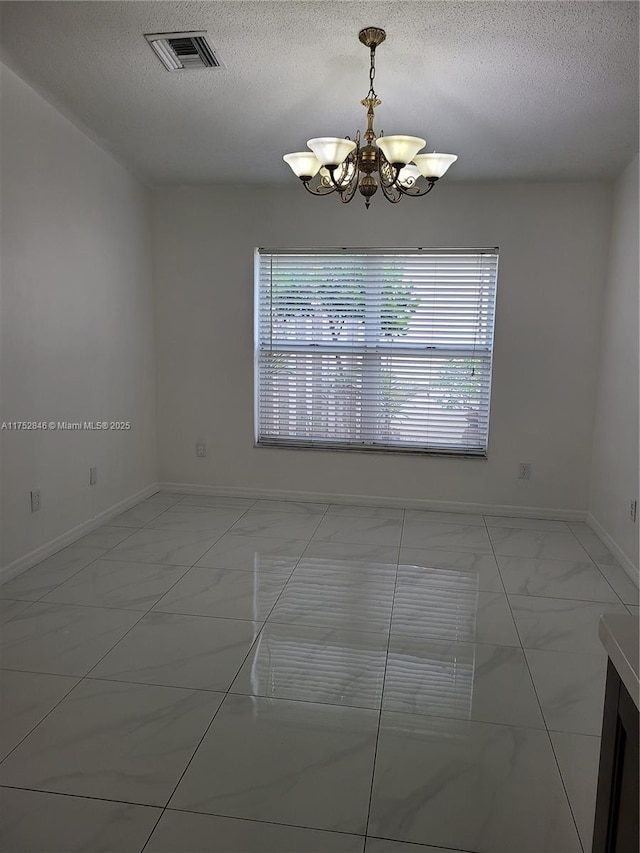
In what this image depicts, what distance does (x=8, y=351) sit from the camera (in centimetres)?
315

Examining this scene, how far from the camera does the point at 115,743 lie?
1.97 metres

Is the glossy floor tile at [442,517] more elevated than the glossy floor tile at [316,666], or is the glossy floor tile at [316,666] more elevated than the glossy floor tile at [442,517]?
the glossy floor tile at [442,517]

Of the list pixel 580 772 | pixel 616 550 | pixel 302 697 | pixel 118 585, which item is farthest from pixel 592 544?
pixel 118 585

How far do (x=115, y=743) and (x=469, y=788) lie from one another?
3.69 ft

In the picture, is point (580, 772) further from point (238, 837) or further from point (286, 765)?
point (238, 837)

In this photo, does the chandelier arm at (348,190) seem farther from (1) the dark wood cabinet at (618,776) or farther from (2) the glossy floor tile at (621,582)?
(2) the glossy floor tile at (621,582)

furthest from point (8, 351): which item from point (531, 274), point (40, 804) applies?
point (531, 274)

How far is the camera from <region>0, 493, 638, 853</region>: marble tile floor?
1679 millimetres

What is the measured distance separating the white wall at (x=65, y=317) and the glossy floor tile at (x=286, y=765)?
185 centimetres

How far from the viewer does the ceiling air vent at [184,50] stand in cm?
254

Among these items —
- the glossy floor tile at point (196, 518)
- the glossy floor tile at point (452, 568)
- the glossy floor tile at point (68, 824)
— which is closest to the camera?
the glossy floor tile at point (68, 824)

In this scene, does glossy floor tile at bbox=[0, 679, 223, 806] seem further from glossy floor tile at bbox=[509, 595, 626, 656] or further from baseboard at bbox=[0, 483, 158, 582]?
glossy floor tile at bbox=[509, 595, 626, 656]

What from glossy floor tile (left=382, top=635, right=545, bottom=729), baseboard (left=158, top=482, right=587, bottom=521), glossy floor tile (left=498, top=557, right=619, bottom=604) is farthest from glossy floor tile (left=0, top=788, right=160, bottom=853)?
baseboard (left=158, top=482, right=587, bottom=521)

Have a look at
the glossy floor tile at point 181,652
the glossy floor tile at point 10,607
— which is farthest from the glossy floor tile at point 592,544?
the glossy floor tile at point 10,607
